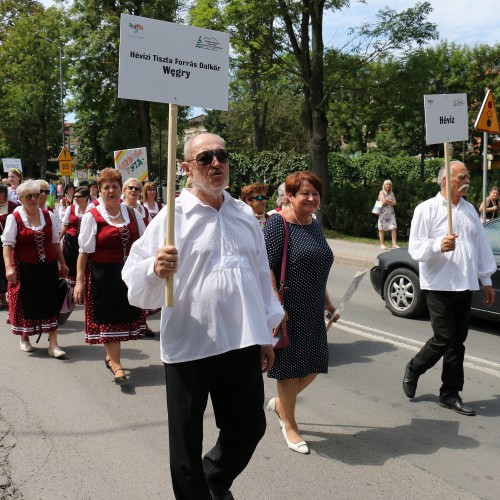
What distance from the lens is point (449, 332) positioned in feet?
14.8

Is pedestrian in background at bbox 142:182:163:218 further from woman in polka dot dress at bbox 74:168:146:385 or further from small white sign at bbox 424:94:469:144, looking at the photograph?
small white sign at bbox 424:94:469:144

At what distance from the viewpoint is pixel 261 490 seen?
3.42 metres

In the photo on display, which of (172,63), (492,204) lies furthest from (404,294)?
(492,204)

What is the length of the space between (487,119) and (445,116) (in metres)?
6.16

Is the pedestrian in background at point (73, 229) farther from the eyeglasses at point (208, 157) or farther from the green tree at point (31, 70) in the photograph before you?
the green tree at point (31, 70)

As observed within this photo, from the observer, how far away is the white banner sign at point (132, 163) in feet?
A: 37.8

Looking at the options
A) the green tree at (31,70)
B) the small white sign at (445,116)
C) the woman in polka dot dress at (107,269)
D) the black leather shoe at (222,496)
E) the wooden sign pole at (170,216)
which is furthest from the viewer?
the green tree at (31,70)

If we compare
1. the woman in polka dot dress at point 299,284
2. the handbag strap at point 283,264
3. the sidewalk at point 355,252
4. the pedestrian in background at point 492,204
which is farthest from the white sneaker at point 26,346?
the pedestrian in background at point 492,204

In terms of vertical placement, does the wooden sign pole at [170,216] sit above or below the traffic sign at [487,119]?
below

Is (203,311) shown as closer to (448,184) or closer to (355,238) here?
(448,184)

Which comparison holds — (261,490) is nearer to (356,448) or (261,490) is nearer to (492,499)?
(356,448)

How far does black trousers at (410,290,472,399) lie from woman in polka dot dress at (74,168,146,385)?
2624 mm

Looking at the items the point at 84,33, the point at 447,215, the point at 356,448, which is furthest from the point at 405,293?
the point at 84,33

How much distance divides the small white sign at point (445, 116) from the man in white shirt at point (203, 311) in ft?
9.38
